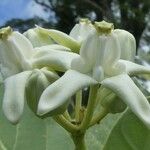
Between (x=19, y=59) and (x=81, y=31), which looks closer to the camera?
(x=19, y=59)

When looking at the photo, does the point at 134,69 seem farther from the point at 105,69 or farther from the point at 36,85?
the point at 36,85

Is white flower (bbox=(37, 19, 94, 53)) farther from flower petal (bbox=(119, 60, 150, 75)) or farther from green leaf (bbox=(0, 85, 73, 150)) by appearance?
green leaf (bbox=(0, 85, 73, 150))

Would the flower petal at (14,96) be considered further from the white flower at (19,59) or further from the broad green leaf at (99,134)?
the broad green leaf at (99,134)

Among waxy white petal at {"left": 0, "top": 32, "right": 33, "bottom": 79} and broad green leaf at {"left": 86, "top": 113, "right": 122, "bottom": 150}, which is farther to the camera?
broad green leaf at {"left": 86, "top": 113, "right": 122, "bottom": 150}

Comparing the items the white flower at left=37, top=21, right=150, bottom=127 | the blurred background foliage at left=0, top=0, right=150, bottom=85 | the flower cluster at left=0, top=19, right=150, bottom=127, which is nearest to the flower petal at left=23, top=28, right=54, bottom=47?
the flower cluster at left=0, top=19, right=150, bottom=127

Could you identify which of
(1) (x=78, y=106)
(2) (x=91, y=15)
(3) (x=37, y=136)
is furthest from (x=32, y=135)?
(2) (x=91, y=15)

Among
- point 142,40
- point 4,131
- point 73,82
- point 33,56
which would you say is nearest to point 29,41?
point 33,56

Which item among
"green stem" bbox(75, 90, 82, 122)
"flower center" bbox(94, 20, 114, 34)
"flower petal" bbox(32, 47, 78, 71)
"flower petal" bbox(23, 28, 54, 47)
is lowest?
"green stem" bbox(75, 90, 82, 122)
